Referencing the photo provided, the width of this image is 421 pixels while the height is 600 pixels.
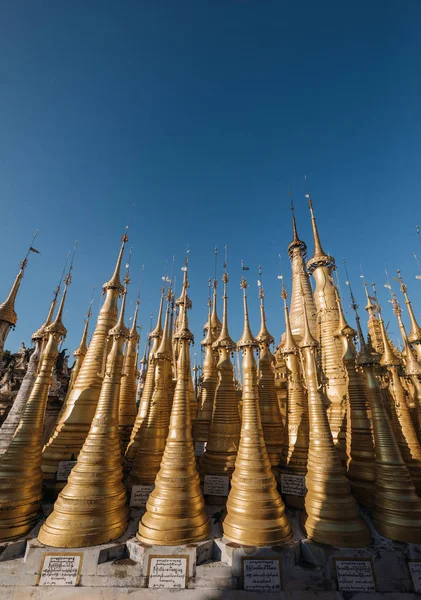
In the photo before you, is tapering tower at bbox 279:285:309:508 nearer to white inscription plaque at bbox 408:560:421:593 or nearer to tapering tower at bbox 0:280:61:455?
white inscription plaque at bbox 408:560:421:593

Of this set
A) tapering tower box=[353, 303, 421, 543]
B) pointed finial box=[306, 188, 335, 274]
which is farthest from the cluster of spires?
pointed finial box=[306, 188, 335, 274]

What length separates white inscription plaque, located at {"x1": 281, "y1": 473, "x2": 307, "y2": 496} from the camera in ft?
29.5

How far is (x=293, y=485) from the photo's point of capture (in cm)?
909

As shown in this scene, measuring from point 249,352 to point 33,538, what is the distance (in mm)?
7612

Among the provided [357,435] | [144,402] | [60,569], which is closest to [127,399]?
[144,402]

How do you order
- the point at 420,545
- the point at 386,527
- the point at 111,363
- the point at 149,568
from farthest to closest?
the point at 111,363 → the point at 386,527 → the point at 420,545 → the point at 149,568

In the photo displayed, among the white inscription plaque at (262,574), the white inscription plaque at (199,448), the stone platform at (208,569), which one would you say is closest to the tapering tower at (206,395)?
the white inscription plaque at (199,448)

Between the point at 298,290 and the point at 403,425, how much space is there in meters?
13.6

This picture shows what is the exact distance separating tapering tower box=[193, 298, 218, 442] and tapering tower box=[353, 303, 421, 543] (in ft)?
22.9

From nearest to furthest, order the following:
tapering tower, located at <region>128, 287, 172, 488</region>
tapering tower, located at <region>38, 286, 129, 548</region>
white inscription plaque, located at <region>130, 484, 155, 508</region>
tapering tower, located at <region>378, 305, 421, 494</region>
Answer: tapering tower, located at <region>38, 286, 129, 548</region> → white inscription plaque, located at <region>130, 484, 155, 508</region> → tapering tower, located at <region>128, 287, 172, 488</region> → tapering tower, located at <region>378, 305, 421, 494</region>

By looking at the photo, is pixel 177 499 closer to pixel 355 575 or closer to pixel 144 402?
pixel 355 575

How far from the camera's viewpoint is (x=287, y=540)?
22.9ft

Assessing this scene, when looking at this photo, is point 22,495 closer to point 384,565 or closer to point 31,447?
point 31,447

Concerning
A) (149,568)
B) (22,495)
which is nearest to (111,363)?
(22,495)
